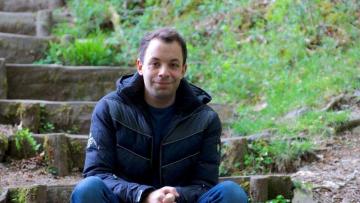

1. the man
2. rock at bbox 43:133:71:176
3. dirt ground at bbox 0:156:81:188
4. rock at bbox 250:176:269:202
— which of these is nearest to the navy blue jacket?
the man

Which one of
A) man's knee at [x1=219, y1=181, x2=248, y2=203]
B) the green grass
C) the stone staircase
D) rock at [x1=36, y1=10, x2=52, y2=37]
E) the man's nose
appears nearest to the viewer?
man's knee at [x1=219, y1=181, x2=248, y2=203]

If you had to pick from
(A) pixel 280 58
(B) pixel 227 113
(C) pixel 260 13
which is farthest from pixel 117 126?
(C) pixel 260 13

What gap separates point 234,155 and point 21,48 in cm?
297

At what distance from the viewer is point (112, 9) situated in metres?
8.44

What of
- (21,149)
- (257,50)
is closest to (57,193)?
(21,149)

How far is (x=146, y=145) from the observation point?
3.53 m

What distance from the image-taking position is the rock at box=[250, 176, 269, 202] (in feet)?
14.7

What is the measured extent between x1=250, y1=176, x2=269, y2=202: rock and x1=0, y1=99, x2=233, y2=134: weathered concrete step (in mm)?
1639

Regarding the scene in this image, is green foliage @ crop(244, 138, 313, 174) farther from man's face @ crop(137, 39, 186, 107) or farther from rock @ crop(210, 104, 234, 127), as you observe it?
man's face @ crop(137, 39, 186, 107)

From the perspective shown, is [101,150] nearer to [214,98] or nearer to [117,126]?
[117,126]

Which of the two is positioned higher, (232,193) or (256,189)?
(232,193)

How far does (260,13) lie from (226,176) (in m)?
3.15

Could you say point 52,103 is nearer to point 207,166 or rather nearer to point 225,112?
point 225,112

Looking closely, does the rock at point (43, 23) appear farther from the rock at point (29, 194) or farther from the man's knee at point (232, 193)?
the man's knee at point (232, 193)
